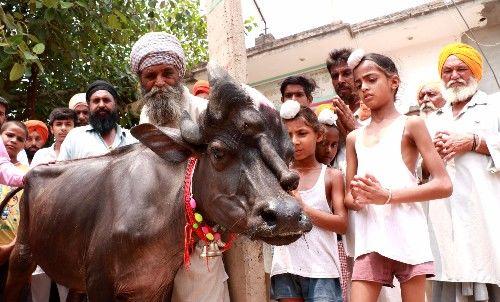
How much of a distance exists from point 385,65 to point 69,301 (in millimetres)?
3014

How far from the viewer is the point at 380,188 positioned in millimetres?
2887

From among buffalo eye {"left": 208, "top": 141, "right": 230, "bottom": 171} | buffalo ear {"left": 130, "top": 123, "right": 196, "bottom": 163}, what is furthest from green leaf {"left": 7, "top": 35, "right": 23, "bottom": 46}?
→ buffalo eye {"left": 208, "top": 141, "right": 230, "bottom": 171}

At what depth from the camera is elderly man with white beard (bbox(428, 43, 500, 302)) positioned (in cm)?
342

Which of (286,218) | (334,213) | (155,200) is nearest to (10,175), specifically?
(155,200)

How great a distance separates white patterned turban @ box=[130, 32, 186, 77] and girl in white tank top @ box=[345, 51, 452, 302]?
1319 millimetres

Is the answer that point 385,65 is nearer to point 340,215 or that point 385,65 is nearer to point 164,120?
point 340,215

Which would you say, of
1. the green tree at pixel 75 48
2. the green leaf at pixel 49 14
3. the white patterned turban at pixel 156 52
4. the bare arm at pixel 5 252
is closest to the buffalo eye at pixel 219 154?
the white patterned turban at pixel 156 52

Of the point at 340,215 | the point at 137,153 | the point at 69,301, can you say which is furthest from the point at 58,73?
the point at 340,215

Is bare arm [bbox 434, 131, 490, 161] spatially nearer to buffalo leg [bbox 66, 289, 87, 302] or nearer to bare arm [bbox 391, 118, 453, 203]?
bare arm [bbox 391, 118, 453, 203]

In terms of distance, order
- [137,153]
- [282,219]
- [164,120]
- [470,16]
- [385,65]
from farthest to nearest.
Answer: [470,16] → [164,120] → [137,153] → [385,65] → [282,219]

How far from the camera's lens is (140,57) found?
3.88 meters

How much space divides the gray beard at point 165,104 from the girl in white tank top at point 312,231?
749 mm

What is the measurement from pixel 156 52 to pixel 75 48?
4666 mm

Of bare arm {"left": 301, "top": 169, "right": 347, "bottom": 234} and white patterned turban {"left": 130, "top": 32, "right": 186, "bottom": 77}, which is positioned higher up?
white patterned turban {"left": 130, "top": 32, "right": 186, "bottom": 77}
